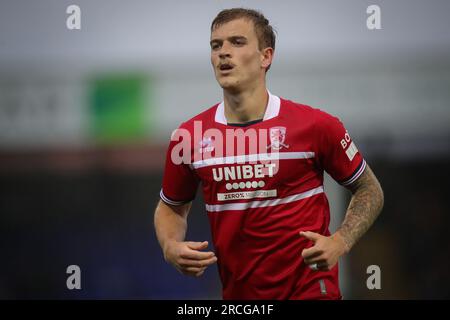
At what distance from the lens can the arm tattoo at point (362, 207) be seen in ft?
14.1

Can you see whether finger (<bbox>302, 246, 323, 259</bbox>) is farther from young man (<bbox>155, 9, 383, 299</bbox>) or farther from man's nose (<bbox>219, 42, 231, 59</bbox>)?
man's nose (<bbox>219, 42, 231, 59</bbox>)

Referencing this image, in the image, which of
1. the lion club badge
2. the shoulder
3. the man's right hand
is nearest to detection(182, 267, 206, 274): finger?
the man's right hand

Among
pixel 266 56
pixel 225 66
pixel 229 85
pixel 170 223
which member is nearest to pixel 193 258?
Answer: pixel 170 223

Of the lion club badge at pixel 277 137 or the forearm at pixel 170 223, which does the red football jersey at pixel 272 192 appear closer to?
the lion club badge at pixel 277 137

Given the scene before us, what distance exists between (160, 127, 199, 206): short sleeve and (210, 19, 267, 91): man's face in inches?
20.7

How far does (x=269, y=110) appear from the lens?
4562 millimetres

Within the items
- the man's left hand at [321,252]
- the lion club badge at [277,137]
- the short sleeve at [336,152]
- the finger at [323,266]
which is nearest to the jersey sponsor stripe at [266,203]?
the short sleeve at [336,152]

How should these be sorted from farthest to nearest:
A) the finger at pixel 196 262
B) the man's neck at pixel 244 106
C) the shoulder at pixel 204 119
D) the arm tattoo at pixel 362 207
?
the shoulder at pixel 204 119 → the man's neck at pixel 244 106 → the arm tattoo at pixel 362 207 → the finger at pixel 196 262

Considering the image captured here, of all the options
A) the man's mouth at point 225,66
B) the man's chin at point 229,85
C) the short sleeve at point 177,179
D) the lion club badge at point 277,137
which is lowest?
the short sleeve at point 177,179

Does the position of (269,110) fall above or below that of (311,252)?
above

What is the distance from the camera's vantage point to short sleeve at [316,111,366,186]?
4422 millimetres

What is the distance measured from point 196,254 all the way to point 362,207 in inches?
40.7

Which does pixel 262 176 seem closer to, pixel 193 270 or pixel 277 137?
pixel 277 137
